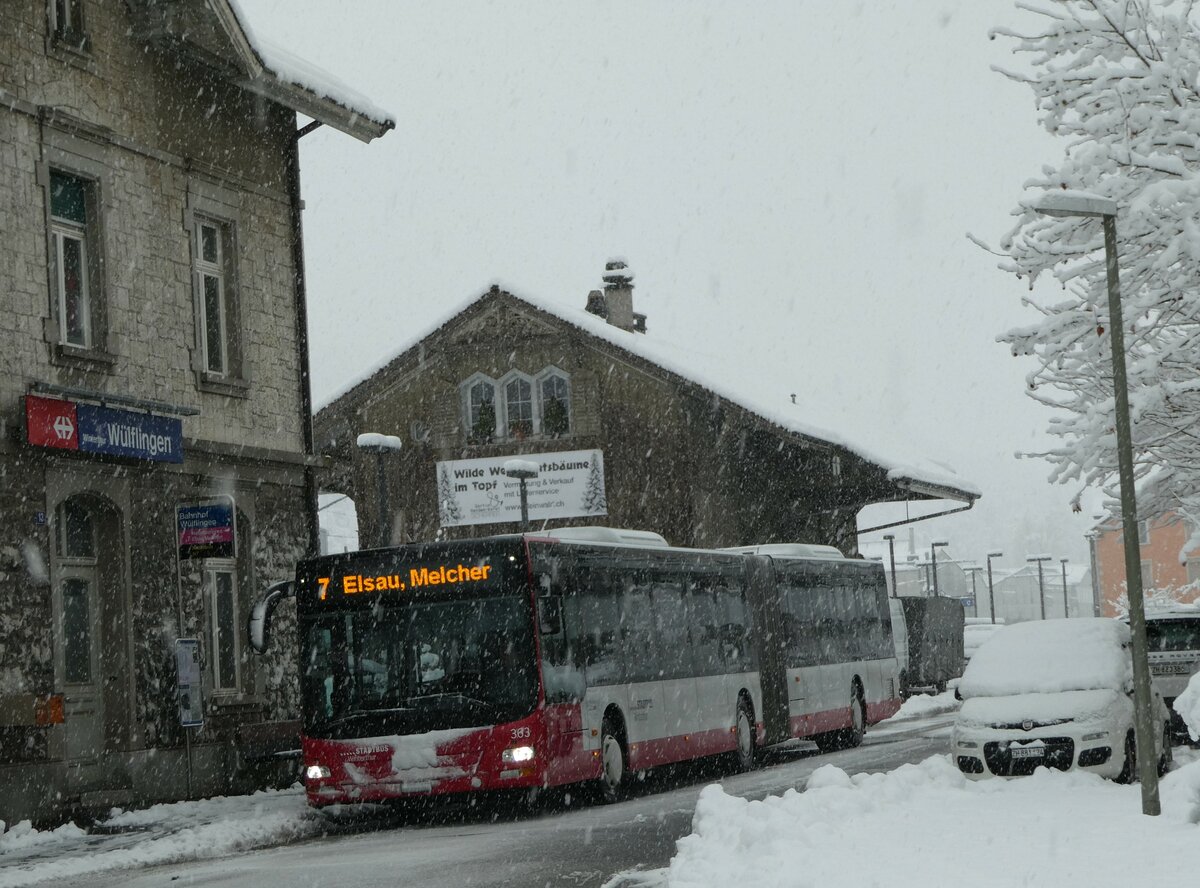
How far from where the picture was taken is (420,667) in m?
17.8

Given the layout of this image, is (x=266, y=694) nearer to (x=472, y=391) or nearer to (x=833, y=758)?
(x=833, y=758)

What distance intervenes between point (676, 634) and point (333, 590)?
503 cm

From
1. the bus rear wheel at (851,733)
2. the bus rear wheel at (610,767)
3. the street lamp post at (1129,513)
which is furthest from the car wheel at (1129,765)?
the bus rear wheel at (851,733)

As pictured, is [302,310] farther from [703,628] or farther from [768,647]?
[768,647]

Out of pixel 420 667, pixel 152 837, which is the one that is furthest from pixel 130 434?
pixel 152 837

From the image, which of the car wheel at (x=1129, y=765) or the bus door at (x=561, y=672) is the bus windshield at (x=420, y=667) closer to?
the bus door at (x=561, y=672)

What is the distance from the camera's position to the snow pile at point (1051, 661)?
17.9 metres

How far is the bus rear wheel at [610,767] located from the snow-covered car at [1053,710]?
3.65 metres

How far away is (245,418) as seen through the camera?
23266 millimetres

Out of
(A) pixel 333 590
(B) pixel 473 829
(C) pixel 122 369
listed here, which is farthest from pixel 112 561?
(B) pixel 473 829

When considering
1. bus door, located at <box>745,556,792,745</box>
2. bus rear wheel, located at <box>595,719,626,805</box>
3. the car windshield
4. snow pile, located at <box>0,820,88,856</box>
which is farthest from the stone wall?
snow pile, located at <box>0,820,88,856</box>

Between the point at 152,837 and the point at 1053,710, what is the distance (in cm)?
842

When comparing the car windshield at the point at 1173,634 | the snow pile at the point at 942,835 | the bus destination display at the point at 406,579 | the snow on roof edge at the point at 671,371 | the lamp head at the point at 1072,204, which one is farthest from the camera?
the snow on roof edge at the point at 671,371

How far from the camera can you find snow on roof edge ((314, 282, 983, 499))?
4028 centimetres
